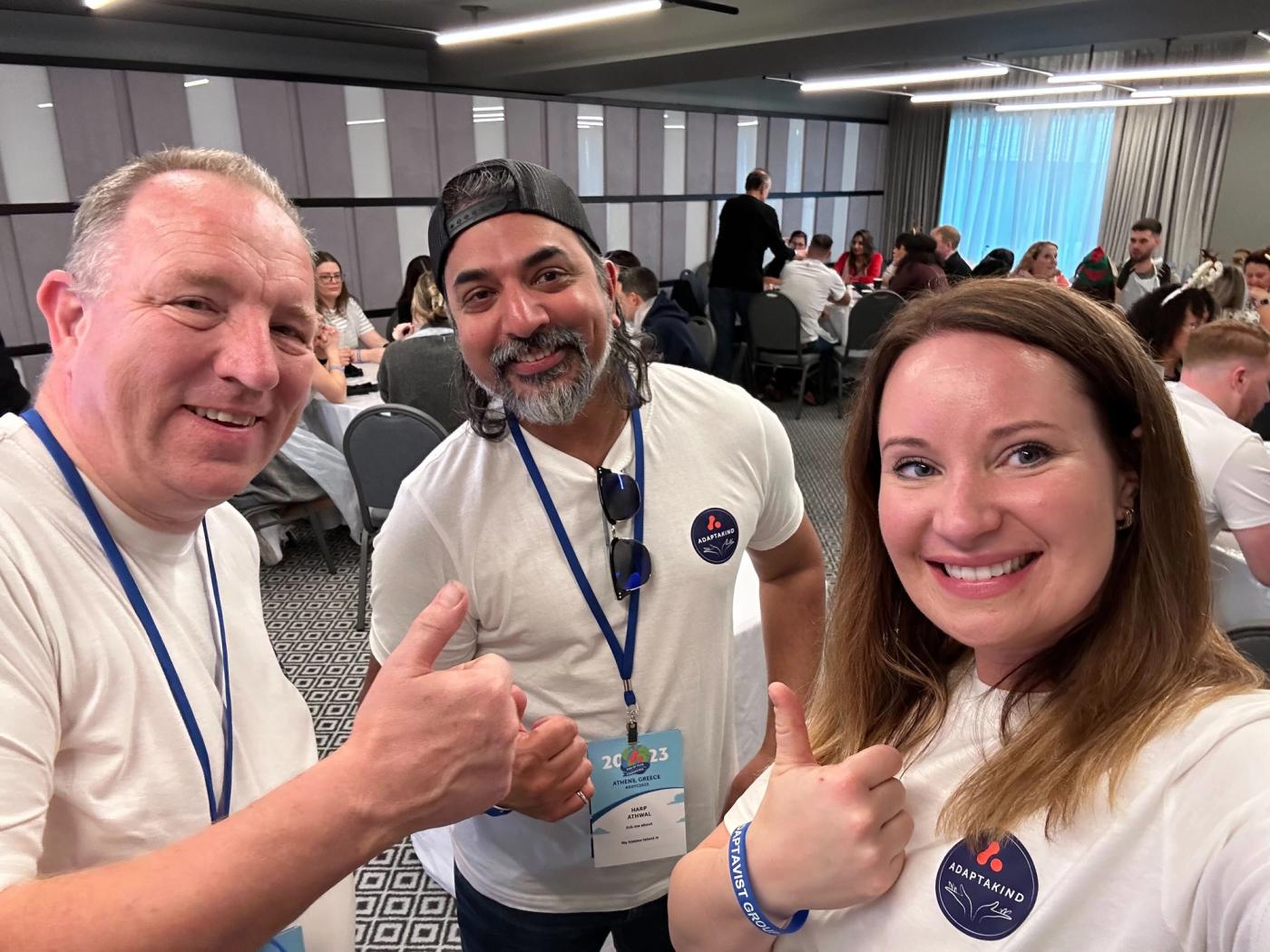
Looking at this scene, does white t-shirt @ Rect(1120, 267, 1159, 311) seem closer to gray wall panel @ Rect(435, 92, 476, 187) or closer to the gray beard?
gray wall panel @ Rect(435, 92, 476, 187)

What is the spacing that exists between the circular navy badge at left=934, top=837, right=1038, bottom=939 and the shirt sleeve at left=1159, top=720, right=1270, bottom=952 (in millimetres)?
104

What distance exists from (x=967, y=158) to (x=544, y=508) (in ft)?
39.2

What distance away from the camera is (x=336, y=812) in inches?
24.9

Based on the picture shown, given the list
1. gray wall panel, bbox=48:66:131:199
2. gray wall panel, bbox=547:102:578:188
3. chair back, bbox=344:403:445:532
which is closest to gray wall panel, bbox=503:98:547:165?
gray wall panel, bbox=547:102:578:188

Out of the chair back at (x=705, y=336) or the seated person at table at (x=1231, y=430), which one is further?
the chair back at (x=705, y=336)

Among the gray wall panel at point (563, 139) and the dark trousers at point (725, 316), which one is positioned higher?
the gray wall panel at point (563, 139)

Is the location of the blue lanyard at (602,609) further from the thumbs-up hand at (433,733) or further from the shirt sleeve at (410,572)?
the thumbs-up hand at (433,733)

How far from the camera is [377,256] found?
688 centimetres

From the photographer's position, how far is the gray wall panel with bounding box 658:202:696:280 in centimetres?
885

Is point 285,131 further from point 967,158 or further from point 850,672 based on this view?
point 967,158

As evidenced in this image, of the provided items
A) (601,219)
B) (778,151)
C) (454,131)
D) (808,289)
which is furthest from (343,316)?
(778,151)

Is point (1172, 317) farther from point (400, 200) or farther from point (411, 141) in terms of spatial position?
point (411, 141)

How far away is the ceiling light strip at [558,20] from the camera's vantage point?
15.8 feet

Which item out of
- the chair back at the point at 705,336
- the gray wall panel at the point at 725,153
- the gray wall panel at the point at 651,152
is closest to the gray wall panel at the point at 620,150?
the gray wall panel at the point at 651,152
